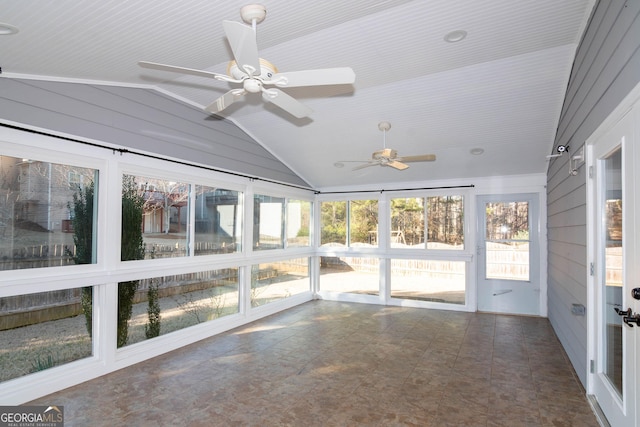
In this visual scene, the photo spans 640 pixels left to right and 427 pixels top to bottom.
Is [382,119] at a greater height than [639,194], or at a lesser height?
greater

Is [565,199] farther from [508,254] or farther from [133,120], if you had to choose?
[133,120]

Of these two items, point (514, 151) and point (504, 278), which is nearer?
point (514, 151)

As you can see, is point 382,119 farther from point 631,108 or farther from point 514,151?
point 631,108

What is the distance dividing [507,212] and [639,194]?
446 cm

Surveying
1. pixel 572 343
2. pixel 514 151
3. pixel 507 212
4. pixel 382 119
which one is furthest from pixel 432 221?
pixel 572 343

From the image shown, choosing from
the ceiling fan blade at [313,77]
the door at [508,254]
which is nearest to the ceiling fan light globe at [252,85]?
the ceiling fan blade at [313,77]

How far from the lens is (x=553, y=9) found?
8.91 feet

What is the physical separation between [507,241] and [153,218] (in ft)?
18.2

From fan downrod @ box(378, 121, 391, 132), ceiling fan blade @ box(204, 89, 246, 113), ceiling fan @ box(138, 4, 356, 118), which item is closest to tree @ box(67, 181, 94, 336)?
ceiling fan blade @ box(204, 89, 246, 113)

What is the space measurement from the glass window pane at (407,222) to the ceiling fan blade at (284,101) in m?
4.37

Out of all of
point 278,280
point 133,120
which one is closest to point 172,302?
point 133,120

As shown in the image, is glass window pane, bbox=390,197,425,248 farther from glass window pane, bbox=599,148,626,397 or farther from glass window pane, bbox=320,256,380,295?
glass window pane, bbox=599,148,626,397

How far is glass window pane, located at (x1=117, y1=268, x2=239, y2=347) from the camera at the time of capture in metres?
3.87

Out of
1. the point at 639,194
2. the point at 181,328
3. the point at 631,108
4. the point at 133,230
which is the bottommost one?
the point at 181,328
